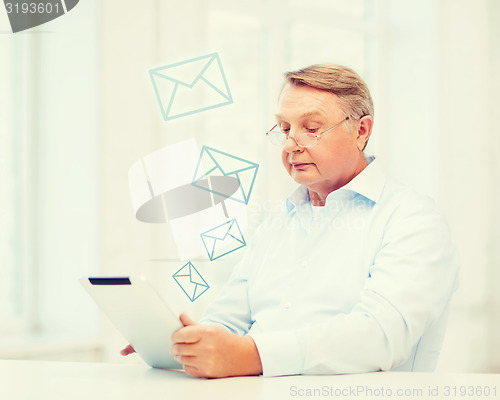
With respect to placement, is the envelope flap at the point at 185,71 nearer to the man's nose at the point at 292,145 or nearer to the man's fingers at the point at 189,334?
the man's nose at the point at 292,145

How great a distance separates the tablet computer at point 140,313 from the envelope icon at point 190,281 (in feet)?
4.76

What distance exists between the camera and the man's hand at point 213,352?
115 cm

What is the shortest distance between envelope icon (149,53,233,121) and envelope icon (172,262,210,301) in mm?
674

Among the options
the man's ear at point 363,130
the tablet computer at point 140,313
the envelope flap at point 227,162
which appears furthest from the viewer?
the envelope flap at point 227,162

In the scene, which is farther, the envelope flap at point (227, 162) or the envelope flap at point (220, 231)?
the envelope flap at point (227, 162)

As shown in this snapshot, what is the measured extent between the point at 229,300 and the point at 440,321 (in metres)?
0.55

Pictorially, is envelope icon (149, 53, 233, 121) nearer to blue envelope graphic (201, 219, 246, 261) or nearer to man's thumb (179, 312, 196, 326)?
blue envelope graphic (201, 219, 246, 261)

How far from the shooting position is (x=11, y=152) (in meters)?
2.75

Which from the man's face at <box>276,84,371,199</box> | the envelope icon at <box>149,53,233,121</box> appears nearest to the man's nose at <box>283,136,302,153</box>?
the man's face at <box>276,84,371,199</box>

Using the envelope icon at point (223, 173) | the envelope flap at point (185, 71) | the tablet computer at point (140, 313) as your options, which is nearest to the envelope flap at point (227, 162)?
the envelope icon at point (223, 173)

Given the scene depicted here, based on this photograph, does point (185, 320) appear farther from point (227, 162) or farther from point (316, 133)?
point (227, 162)

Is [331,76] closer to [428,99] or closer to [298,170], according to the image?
[298,170]

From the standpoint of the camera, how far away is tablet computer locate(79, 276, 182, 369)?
112 cm

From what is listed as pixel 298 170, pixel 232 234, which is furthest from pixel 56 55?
pixel 298 170
